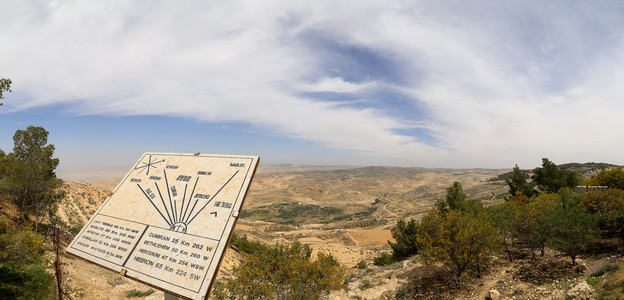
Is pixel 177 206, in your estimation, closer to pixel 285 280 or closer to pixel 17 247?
pixel 285 280

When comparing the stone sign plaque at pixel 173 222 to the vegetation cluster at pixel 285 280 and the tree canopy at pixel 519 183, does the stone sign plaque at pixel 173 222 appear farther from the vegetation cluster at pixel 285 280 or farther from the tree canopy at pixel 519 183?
the tree canopy at pixel 519 183

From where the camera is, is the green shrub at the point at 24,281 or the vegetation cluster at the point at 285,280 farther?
the vegetation cluster at the point at 285,280

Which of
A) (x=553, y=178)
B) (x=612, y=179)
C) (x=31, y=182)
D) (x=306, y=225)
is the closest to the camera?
(x=31, y=182)

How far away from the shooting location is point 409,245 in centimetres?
2280

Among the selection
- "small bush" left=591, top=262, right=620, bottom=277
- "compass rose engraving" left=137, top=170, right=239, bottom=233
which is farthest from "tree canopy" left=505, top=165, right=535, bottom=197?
"compass rose engraving" left=137, top=170, right=239, bottom=233

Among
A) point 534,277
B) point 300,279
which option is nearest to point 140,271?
point 300,279

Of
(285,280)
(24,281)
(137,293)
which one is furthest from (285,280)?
(24,281)

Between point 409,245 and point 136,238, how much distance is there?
22916 mm

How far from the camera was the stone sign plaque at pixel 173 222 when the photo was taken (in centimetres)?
426

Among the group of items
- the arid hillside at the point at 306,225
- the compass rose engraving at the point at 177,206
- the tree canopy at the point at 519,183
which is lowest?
the arid hillside at the point at 306,225

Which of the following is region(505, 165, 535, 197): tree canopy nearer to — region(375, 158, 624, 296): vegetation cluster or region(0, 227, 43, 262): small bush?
region(375, 158, 624, 296): vegetation cluster

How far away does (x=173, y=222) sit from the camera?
4914mm

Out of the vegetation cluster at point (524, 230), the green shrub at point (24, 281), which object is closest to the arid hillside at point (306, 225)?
the green shrub at point (24, 281)

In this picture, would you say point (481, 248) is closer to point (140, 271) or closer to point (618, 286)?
point (618, 286)
